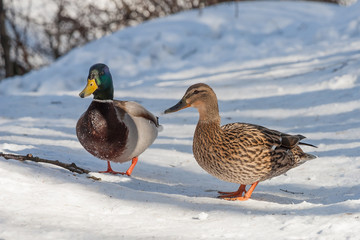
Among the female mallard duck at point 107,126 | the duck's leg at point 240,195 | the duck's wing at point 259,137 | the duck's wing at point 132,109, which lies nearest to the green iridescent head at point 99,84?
the female mallard duck at point 107,126

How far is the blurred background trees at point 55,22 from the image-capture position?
45.3ft

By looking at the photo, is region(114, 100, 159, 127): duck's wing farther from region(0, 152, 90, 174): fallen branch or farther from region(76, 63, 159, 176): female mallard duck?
region(0, 152, 90, 174): fallen branch

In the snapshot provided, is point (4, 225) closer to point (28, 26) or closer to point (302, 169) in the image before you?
point (302, 169)

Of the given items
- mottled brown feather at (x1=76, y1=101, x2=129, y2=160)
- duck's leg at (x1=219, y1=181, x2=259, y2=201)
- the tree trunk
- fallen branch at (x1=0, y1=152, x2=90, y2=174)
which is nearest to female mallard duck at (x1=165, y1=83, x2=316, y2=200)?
duck's leg at (x1=219, y1=181, x2=259, y2=201)

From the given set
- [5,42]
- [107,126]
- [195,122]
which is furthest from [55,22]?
[107,126]

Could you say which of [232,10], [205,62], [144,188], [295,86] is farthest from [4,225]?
[232,10]

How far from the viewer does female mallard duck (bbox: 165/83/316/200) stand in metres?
3.85

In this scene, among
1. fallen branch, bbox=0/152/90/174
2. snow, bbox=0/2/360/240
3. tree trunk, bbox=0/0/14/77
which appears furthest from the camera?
tree trunk, bbox=0/0/14/77

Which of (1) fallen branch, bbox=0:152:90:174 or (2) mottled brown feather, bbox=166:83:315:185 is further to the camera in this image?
(1) fallen branch, bbox=0:152:90:174

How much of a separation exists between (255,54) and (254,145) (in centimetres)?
691

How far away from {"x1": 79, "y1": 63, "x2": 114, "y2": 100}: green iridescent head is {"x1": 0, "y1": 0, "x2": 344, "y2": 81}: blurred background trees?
369 inches

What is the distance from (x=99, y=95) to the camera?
4.51 meters

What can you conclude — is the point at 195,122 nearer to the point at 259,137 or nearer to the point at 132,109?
the point at 132,109

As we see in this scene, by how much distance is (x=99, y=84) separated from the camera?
14.9 feet
